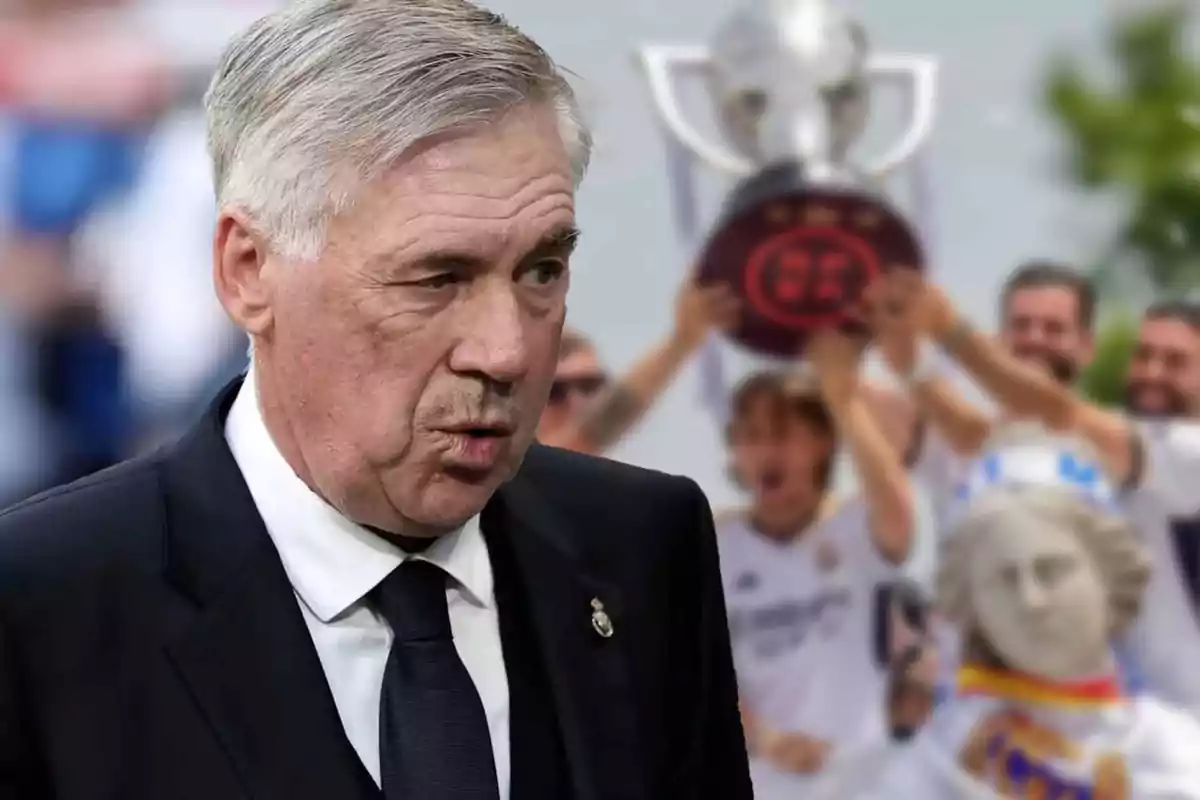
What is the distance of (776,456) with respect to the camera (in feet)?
6.11

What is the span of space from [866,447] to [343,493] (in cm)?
120

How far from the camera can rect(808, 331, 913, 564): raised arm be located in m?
1.86

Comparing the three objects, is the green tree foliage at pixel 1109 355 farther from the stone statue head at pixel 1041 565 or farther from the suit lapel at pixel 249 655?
the suit lapel at pixel 249 655

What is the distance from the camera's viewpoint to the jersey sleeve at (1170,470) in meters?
Result: 1.92

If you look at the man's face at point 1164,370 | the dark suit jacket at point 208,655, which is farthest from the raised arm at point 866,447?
the dark suit jacket at point 208,655

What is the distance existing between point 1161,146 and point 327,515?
1444 mm

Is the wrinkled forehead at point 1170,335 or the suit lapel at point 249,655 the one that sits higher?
the suit lapel at point 249,655

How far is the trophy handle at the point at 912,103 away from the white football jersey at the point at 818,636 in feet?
1.40

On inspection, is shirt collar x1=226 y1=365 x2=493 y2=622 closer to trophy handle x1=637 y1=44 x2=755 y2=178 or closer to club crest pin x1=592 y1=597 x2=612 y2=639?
club crest pin x1=592 y1=597 x2=612 y2=639

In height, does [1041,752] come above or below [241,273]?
below

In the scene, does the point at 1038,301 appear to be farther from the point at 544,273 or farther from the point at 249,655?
the point at 249,655

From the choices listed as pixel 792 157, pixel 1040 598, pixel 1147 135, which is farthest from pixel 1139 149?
pixel 1040 598

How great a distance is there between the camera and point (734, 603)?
185 centimetres

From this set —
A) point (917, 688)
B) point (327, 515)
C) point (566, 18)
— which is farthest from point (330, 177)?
point (917, 688)
